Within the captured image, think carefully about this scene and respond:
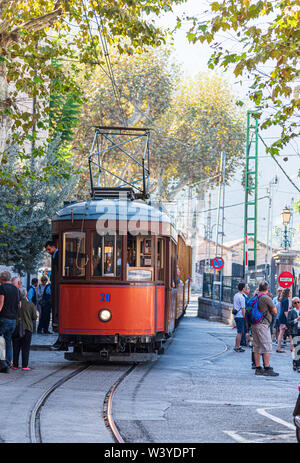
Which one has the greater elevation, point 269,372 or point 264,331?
point 264,331

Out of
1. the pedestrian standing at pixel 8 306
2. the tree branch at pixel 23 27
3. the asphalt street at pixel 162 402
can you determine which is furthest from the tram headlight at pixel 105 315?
the tree branch at pixel 23 27

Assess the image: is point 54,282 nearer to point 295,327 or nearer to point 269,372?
point 269,372

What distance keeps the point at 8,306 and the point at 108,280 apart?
1.87m

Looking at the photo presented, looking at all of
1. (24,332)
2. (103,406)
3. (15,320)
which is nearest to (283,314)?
(24,332)

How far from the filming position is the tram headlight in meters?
14.3

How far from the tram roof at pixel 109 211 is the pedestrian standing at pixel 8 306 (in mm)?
1755

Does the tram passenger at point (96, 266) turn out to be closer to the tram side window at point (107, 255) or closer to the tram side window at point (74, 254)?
the tram side window at point (107, 255)

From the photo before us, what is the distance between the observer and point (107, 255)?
14.6m

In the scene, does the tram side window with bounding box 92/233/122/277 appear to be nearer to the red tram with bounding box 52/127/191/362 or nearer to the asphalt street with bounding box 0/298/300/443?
the red tram with bounding box 52/127/191/362

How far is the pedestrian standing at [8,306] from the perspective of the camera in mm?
13750

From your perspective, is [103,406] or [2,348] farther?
[2,348]

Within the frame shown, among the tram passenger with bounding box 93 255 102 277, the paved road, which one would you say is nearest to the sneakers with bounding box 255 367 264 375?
the paved road

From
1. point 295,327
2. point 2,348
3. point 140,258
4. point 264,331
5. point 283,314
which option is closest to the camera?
point 2,348
